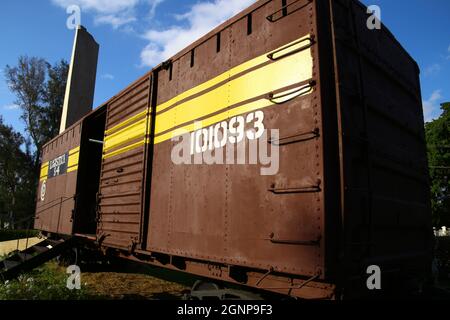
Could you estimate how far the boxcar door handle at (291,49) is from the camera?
3.51 m

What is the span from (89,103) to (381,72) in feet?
64.8

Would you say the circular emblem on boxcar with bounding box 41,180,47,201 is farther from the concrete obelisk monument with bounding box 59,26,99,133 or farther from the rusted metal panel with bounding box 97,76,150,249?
the concrete obelisk monument with bounding box 59,26,99,133

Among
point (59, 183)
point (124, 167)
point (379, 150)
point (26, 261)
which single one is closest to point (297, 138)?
point (379, 150)

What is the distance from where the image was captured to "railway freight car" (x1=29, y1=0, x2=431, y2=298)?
328 cm

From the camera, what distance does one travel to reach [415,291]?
429cm

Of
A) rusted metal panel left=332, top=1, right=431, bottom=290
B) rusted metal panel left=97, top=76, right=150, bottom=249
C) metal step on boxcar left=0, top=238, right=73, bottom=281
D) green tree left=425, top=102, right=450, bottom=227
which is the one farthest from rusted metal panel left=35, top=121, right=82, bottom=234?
green tree left=425, top=102, right=450, bottom=227

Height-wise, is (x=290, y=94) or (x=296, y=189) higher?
(x=290, y=94)

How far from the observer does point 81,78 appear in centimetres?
2080

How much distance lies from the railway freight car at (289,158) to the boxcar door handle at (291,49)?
0.05ft

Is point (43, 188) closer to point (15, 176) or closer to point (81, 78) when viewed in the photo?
point (81, 78)

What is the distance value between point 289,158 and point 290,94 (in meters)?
0.67

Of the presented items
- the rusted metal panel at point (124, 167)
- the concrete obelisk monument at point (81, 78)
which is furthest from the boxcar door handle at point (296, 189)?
Answer: the concrete obelisk monument at point (81, 78)

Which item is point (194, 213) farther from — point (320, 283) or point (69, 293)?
point (69, 293)
